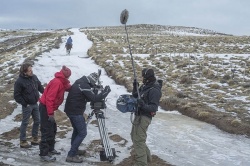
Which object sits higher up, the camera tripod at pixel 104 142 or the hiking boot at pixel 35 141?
the camera tripod at pixel 104 142

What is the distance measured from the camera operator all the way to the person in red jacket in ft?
0.85

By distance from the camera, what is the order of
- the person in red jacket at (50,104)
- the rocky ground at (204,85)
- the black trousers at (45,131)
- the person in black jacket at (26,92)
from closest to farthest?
the person in red jacket at (50,104), the black trousers at (45,131), the person in black jacket at (26,92), the rocky ground at (204,85)

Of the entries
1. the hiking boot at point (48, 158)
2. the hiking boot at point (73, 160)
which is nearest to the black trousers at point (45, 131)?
the hiking boot at point (48, 158)

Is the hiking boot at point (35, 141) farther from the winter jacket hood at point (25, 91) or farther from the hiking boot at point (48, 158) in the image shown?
the hiking boot at point (48, 158)

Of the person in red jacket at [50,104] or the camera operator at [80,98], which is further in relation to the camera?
the person in red jacket at [50,104]

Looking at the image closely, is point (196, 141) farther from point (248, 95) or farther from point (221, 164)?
point (248, 95)

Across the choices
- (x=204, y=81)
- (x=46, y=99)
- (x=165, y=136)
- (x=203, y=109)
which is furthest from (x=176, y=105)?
(x=46, y=99)

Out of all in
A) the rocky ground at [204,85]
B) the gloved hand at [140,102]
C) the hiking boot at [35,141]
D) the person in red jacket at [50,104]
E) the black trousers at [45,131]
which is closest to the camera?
the gloved hand at [140,102]

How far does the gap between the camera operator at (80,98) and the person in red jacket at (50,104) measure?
0.85 ft

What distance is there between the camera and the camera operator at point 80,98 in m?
7.53

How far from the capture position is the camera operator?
7.53m

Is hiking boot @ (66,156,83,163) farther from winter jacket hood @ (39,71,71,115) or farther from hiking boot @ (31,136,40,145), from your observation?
hiking boot @ (31,136,40,145)

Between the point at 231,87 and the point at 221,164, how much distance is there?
31.6ft

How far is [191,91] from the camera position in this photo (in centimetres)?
1705
